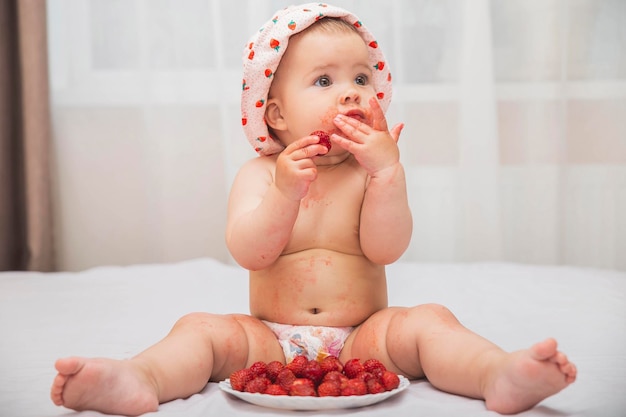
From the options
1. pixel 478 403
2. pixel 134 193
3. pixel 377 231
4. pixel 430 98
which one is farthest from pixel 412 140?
pixel 478 403

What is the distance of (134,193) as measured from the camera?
2451 millimetres

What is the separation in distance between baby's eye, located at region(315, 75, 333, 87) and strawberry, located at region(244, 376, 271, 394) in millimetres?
473

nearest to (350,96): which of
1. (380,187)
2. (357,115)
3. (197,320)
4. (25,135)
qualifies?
(357,115)

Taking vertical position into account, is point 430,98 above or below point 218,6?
below

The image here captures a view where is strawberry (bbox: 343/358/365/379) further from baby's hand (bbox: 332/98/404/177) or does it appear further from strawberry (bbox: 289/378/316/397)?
baby's hand (bbox: 332/98/404/177)

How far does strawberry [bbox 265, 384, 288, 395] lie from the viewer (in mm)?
942

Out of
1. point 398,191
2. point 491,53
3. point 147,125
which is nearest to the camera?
point 398,191

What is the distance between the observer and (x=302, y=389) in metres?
0.94

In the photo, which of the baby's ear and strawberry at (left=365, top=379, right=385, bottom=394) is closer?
strawberry at (left=365, top=379, right=385, bottom=394)

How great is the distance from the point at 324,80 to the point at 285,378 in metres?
0.47

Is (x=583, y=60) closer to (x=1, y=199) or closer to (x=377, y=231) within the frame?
(x=377, y=231)

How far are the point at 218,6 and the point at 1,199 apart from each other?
890 mm

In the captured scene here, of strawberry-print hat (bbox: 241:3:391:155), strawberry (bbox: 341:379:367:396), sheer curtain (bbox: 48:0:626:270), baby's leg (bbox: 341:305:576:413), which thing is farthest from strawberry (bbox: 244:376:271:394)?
sheer curtain (bbox: 48:0:626:270)

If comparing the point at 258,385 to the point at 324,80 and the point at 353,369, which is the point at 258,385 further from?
the point at 324,80
